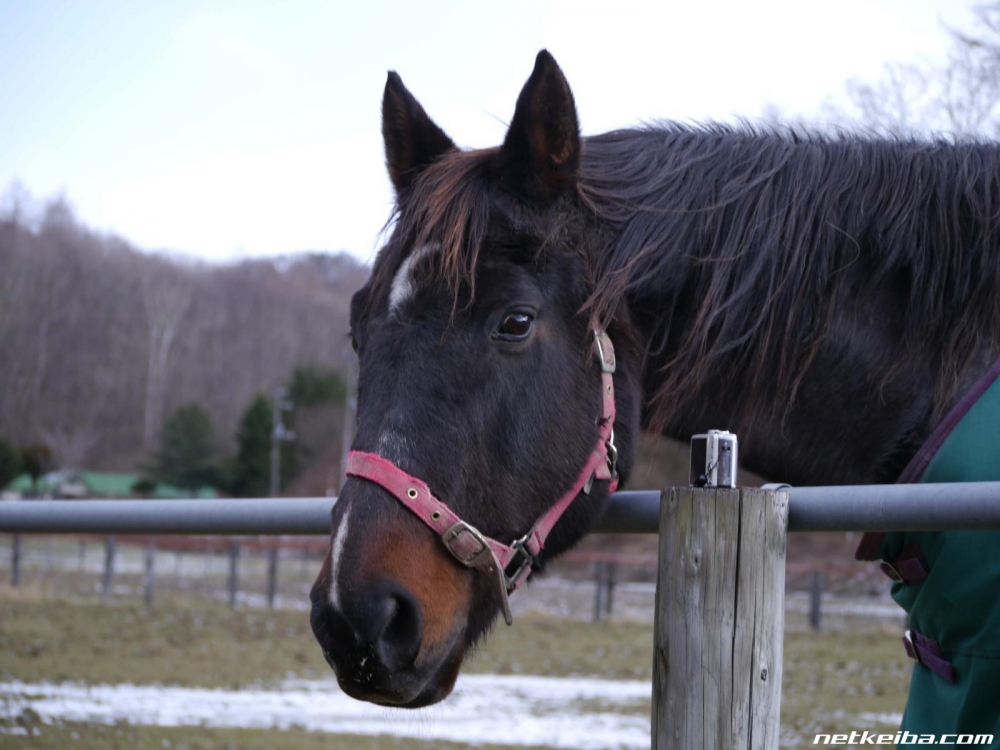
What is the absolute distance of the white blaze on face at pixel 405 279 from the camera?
2.08 m

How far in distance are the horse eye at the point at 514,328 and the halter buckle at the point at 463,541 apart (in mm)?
425

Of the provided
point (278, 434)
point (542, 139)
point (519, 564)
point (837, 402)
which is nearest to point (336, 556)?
point (519, 564)

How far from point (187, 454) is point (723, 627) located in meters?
56.2

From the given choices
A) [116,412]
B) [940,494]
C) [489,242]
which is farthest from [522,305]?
[116,412]

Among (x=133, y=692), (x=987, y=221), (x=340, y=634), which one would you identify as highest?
(x=987, y=221)

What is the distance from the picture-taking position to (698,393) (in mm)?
2373

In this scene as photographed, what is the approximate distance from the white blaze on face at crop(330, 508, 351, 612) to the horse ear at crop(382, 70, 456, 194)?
1.03 meters

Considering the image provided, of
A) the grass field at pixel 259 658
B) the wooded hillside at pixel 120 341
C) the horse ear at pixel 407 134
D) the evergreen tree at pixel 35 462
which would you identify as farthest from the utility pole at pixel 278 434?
the horse ear at pixel 407 134

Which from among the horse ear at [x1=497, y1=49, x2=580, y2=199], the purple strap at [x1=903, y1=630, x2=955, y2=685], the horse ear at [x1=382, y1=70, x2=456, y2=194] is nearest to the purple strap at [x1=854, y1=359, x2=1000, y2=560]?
the purple strap at [x1=903, y1=630, x2=955, y2=685]

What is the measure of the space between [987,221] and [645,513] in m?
1.12

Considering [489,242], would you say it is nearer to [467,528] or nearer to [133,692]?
[467,528]

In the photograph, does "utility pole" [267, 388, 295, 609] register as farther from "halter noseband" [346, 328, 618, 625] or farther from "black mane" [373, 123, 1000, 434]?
"halter noseband" [346, 328, 618, 625]

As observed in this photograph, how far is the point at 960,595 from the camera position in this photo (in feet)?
6.69

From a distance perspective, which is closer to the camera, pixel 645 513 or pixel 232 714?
pixel 645 513
